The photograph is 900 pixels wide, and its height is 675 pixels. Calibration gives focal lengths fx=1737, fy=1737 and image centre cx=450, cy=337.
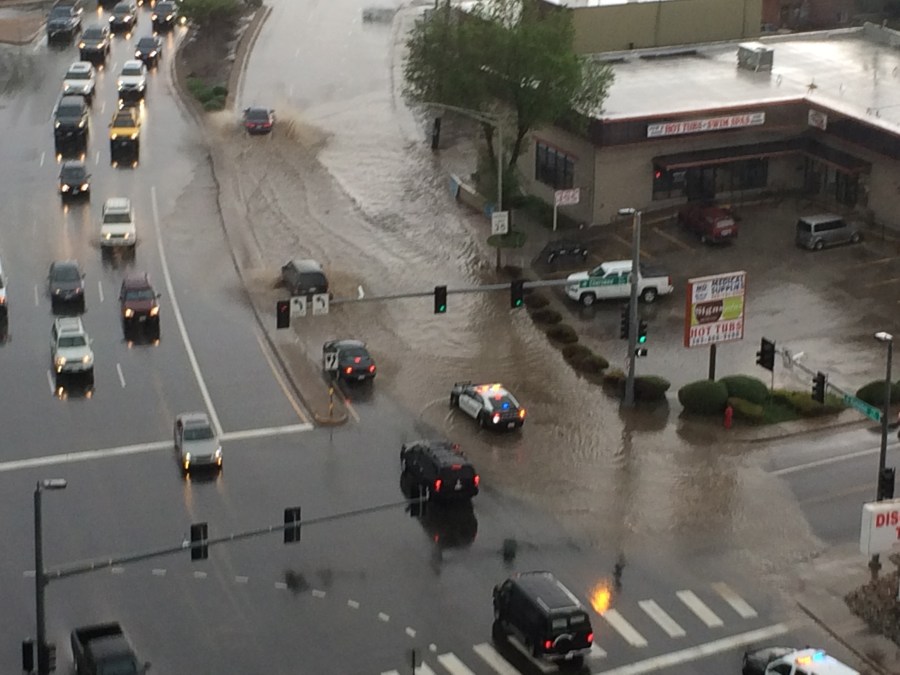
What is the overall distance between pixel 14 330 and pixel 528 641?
34.6 m

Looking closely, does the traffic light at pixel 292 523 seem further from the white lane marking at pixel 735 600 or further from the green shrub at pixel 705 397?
the green shrub at pixel 705 397

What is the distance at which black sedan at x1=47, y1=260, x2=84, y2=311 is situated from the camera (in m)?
75.2

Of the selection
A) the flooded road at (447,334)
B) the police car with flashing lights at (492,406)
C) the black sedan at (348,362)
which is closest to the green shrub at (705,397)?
the flooded road at (447,334)

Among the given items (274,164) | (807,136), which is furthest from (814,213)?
(274,164)

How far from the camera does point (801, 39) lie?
104 meters

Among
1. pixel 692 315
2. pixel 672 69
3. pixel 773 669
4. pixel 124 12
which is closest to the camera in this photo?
Answer: pixel 773 669

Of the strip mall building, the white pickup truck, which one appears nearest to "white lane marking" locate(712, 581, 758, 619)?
the white pickup truck

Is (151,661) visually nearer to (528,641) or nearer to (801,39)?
(528,641)

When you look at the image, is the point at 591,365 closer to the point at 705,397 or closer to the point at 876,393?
the point at 705,397

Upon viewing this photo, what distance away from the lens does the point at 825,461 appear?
60094 mm

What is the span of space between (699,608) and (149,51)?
79379mm

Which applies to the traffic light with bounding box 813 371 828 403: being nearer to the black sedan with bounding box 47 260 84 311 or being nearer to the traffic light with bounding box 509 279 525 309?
the traffic light with bounding box 509 279 525 309

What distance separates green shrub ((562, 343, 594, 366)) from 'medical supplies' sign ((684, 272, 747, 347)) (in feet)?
15.7

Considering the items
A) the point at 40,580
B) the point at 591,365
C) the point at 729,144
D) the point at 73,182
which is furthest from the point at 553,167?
the point at 40,580
